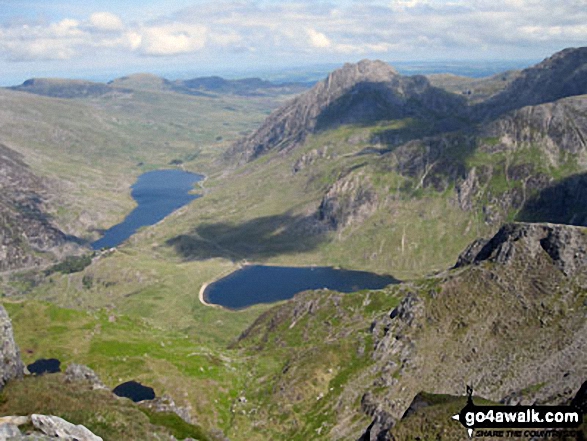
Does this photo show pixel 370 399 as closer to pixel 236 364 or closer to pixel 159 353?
pixel 236 364

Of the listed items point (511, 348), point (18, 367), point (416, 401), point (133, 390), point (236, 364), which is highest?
point (18, 367)

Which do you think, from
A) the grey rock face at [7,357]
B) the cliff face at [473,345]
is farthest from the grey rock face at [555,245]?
the grey rock face at [7,357]

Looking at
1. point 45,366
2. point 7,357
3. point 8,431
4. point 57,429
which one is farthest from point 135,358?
point 8,431

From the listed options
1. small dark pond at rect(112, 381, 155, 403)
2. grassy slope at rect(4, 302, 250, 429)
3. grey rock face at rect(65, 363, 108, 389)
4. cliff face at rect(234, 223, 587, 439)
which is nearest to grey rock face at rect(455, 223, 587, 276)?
cliff face at rect(234, 223, 587, 439)

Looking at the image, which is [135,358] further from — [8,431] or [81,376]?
[8,431]

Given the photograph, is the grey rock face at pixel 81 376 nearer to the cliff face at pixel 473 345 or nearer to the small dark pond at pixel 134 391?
the small dark pond at pixel 134 391

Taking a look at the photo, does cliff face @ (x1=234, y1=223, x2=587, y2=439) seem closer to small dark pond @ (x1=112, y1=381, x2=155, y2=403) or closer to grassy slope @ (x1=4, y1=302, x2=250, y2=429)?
grassy slope @ (x1=4, y1=302, x2=250, y2=429)

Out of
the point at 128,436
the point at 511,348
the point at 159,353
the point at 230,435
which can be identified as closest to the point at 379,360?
the point at 511,348
